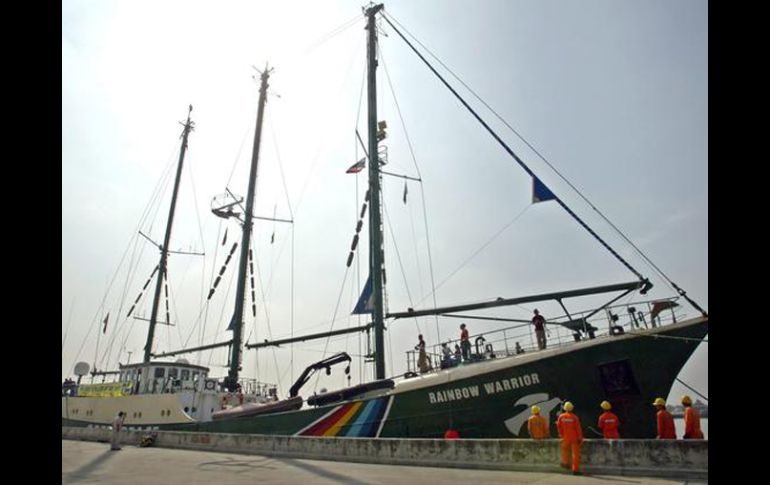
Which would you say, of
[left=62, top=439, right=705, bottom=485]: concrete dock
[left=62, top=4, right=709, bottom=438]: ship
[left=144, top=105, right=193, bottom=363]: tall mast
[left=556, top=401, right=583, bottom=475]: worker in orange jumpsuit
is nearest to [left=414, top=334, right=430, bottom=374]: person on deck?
[left=62, top=4, right=709, bottom=438]: ship

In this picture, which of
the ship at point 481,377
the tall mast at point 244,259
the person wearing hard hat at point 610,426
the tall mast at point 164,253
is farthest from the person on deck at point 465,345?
the tall mast at point 164,253

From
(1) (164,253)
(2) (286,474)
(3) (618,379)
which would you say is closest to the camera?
(2) (286,474)

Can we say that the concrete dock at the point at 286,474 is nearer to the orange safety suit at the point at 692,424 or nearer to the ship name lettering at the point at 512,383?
the ship name lettering at the point at 512,383

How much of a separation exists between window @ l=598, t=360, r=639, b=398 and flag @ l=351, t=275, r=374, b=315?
819 cm

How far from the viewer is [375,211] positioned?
1755 cm

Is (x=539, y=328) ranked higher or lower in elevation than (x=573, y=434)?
higher

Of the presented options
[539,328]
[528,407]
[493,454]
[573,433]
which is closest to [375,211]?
[539,328]

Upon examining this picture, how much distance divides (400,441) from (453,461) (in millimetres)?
1509

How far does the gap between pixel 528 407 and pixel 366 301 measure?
7321 mm

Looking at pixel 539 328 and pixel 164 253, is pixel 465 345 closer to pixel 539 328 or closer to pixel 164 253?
pixel 539 328

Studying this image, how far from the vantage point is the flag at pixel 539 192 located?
12.9 m

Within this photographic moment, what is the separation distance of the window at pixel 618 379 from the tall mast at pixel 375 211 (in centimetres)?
713

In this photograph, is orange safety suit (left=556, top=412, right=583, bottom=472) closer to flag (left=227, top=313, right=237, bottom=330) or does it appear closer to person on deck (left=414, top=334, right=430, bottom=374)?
person on deck (left=414, top=334, right=430, bottom=374)
